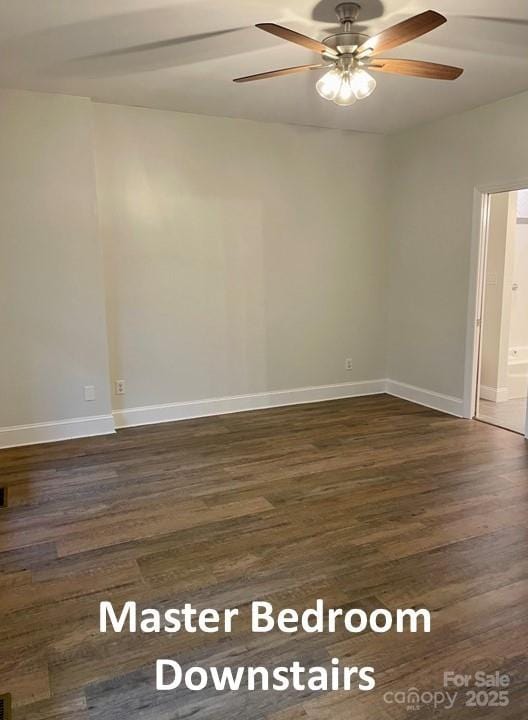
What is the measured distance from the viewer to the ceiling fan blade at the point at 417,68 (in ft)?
8.52

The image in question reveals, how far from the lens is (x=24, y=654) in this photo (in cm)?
191

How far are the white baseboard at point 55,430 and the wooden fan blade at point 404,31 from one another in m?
3.29

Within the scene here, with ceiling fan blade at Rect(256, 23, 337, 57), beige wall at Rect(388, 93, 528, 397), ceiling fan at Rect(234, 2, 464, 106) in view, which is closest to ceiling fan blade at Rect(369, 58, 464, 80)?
ceiling fan at Rect(234, 2, 464, 106)

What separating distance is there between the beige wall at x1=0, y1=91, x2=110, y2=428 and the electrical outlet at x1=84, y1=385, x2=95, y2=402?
4cm

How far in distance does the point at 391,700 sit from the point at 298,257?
3.99 m

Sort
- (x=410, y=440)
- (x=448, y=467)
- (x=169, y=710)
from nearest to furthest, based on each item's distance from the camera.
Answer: (x=169, y=710) → (x=448, y=467) → (x=410, y=440)

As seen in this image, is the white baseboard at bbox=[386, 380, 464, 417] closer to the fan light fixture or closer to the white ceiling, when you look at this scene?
the white ceiling

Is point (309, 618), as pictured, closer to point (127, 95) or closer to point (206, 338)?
point (206, 338)

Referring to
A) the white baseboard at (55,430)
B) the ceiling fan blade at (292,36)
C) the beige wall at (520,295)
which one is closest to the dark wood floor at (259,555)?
the white baseboard at (55,430)

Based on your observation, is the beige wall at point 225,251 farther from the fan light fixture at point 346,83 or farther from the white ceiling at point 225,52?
the fan light fixture at point 346,83

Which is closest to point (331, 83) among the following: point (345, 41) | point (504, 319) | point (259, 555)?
point (345, 41)

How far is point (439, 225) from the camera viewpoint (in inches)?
190

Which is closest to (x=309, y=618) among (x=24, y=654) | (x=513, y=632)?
(x=513, y=632)

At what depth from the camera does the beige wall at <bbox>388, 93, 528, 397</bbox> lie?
13.8 feet
